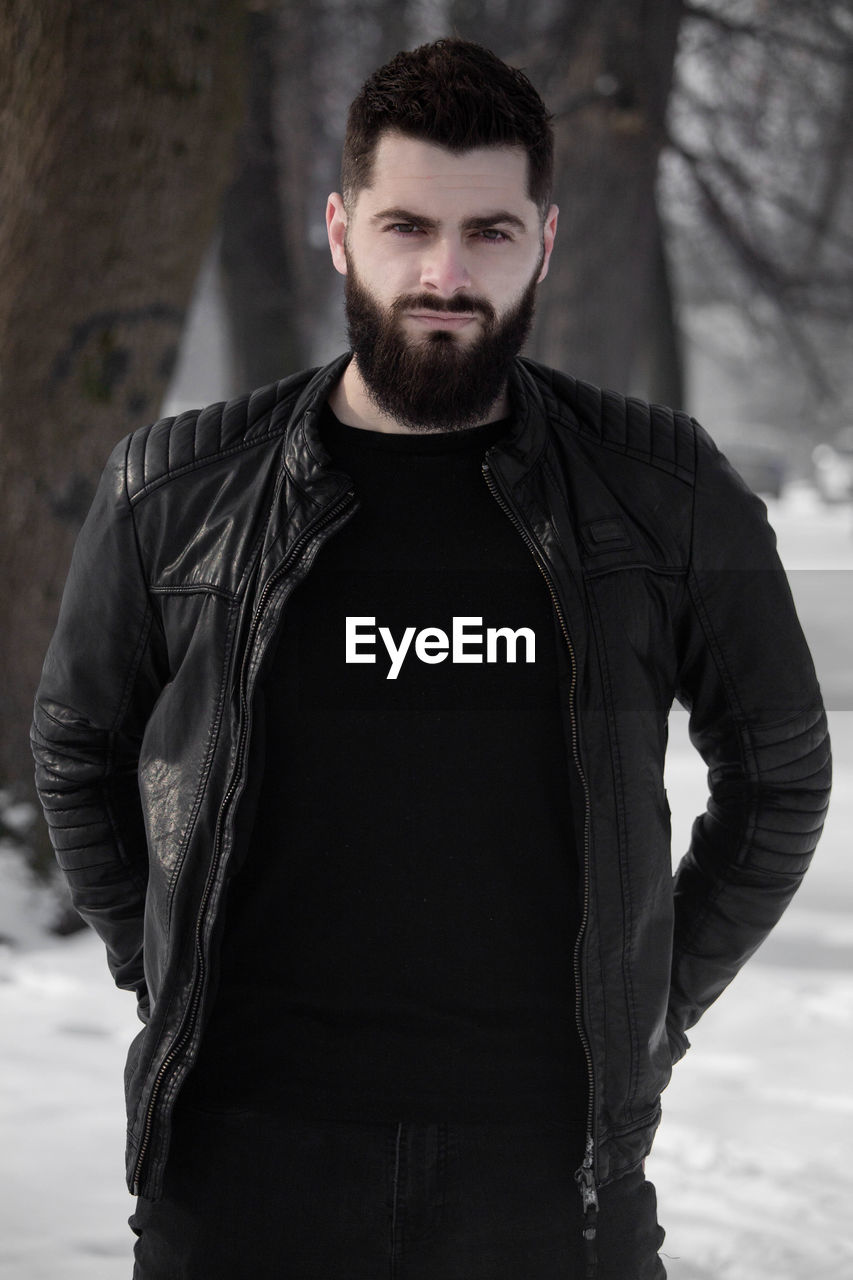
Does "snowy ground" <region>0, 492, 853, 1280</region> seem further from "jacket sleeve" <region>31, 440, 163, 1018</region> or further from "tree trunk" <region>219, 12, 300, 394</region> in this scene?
"tree trunk" <region>219, 12, 300, 394</region>

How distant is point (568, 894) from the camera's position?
6.71 feet

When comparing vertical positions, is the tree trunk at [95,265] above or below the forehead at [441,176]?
above

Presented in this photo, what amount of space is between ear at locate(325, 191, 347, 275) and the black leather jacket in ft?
0.52

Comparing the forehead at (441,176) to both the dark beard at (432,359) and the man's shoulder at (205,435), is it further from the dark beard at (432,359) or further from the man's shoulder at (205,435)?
the man's shoulder at (205,435)

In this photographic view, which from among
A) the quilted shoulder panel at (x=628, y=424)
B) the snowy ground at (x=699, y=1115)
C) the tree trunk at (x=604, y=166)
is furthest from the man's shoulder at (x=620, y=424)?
the tree trunk at (x=604, y=166)

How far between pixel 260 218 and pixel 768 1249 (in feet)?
28.5

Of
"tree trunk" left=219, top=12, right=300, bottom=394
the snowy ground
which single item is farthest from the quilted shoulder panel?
"tree trunk" left=219, top=12, right=300, bottom=394

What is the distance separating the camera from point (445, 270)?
2.01 m

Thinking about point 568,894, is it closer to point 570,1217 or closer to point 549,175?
point 570,1217

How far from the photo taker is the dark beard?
2047 millimetres

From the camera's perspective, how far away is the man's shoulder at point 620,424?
2.16 meters

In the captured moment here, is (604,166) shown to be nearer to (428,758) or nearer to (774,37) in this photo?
(774,37)

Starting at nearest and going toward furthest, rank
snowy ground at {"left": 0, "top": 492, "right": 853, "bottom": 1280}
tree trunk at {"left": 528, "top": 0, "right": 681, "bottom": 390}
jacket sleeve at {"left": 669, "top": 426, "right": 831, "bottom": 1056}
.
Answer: jacket sleeve at {"left": 669, "top": 426, "right": 831, "bottom": 1056}, snowy ground at {"left": 0, "top": 492, "right": 853, "bottom": 1280}, tree trunk at {"left": 528, "top": 0, "right": 681, "bottom": 390}

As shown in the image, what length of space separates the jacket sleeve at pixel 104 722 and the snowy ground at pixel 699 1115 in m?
1.37
